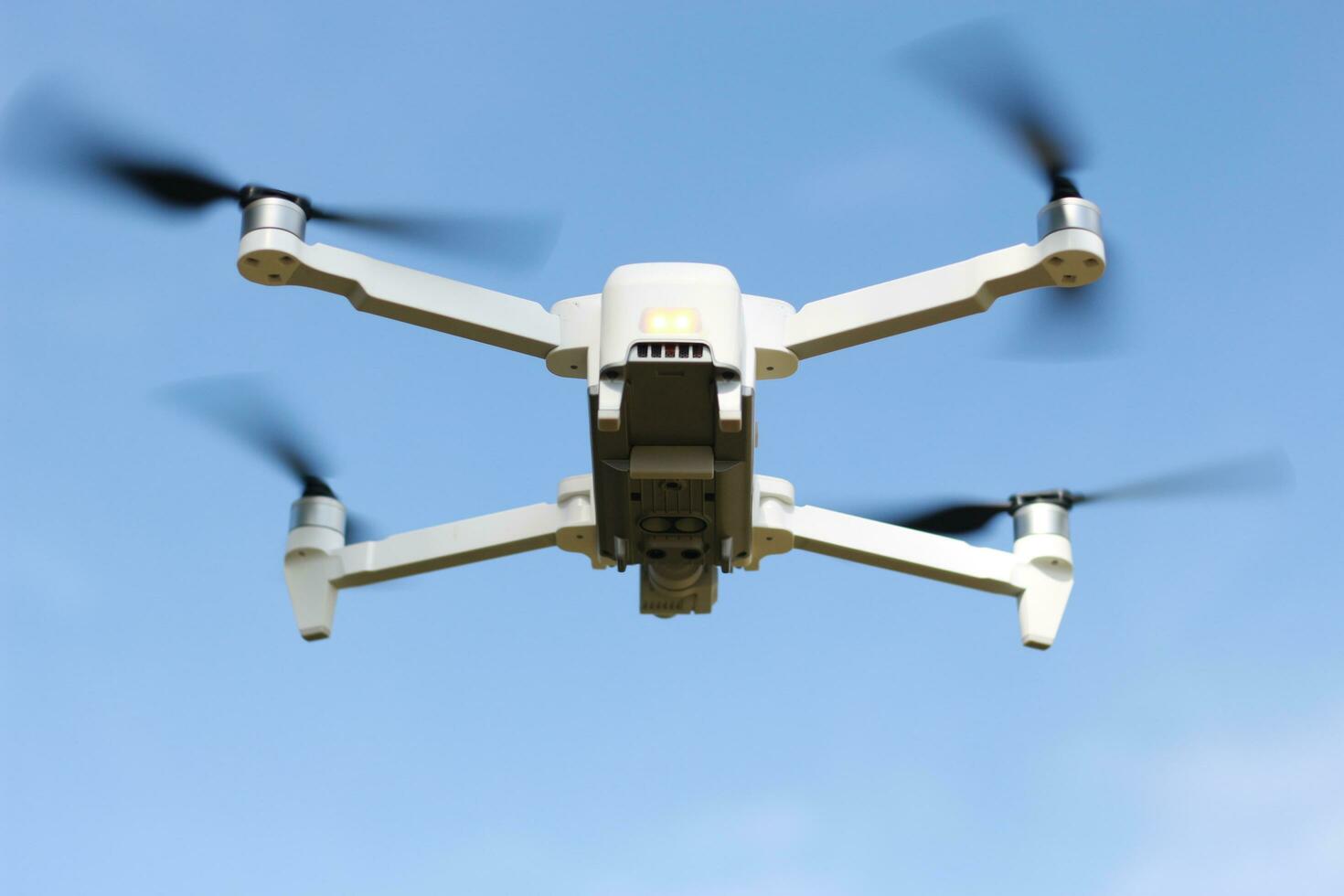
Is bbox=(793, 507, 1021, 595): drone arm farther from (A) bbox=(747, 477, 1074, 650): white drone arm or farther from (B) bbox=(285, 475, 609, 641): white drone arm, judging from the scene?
(B) bbox=(285, 475, 609, 641): white drone arm

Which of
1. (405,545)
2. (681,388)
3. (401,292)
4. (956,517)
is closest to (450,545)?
(405,545)

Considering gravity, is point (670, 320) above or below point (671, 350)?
above

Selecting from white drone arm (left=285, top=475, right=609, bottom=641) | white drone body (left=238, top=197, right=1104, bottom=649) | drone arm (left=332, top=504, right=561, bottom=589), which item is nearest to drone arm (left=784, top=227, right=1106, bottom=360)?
white drone body (left=238, top=197, right=1104, bottom=649)

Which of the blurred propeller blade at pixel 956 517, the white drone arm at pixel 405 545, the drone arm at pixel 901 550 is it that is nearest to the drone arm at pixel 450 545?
the white drone arm at pixel 405 545

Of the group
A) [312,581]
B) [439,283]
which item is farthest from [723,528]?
[312,581]

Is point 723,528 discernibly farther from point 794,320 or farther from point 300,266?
point 300,266

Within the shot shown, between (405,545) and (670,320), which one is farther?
(405,545)

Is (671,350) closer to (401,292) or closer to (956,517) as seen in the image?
(401,292)

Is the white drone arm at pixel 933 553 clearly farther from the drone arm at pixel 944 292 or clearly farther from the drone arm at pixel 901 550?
the drone arm at pixel 944 292
